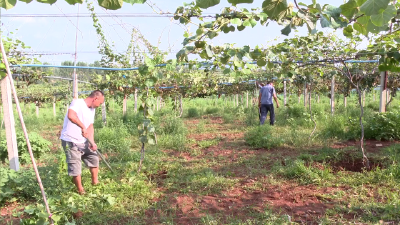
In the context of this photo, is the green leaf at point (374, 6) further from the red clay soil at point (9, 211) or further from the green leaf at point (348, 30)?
the red clay soil at point (9, 211)

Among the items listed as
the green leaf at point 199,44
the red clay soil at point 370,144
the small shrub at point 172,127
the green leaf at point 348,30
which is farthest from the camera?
the small shrub at point 172,127

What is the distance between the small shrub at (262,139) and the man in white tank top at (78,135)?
364 cm

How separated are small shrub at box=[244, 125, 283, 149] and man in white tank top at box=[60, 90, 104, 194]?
11.9 ft

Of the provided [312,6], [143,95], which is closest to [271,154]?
[143,95]

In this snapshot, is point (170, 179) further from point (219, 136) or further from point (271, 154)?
point (219, 136)

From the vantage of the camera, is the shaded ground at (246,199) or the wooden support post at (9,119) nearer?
the shaded ground at (246,199)

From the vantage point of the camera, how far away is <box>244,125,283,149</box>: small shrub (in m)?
6.13

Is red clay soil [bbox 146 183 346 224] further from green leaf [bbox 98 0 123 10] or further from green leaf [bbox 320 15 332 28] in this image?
green leaf [bbox 98 0 123 10]

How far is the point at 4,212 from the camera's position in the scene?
3371mm

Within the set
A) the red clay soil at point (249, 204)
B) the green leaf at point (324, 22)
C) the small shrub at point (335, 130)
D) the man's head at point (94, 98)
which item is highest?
the green leaf at point (324, 22)

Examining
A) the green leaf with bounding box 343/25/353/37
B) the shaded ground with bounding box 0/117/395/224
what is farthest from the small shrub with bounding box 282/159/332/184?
the green leaf with bounding box 343/25/353/37

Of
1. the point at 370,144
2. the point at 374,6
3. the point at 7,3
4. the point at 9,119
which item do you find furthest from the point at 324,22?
the point at 370,144

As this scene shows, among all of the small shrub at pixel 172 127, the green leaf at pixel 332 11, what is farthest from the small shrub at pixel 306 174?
the small shrub at pixel 172 127

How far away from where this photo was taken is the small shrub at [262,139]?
613 centimetres
